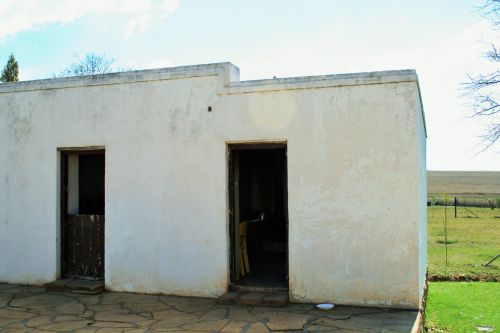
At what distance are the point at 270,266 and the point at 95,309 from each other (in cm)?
362

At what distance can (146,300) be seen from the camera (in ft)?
25.1

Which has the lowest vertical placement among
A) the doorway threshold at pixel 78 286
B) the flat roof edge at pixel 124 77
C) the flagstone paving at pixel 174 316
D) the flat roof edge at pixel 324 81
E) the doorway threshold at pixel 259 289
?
the flagstone paving at pixel 174 316

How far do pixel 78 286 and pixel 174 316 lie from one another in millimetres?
2384

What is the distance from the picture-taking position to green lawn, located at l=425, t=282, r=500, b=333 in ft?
24.4

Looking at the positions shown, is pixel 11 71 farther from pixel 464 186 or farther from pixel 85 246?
pixel 464 186

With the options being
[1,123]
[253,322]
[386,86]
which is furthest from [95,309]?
[386,86]

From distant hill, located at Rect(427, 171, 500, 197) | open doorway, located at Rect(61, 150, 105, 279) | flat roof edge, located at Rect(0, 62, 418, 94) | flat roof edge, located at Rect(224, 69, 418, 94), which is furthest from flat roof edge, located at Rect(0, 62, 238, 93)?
distant hill, located at Rect(427, 171, 500, 197)

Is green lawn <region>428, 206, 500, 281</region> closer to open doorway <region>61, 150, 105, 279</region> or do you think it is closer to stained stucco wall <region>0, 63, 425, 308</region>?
stained stucco wall <region>0, 63, 425, 308</region>

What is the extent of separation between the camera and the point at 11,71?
88.7 ft

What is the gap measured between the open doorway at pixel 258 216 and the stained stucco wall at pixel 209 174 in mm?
332

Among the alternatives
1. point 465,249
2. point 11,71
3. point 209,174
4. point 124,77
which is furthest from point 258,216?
point 11,71

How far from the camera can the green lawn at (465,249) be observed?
11.8 m

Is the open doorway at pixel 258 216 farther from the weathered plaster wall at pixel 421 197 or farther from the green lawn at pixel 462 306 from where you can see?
the green lawn at pixel 462 306

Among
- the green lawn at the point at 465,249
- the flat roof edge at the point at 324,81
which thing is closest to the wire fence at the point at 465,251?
the green lawn at the point at 465,249
